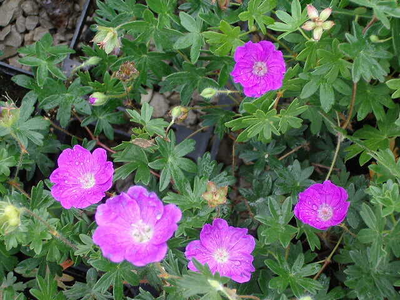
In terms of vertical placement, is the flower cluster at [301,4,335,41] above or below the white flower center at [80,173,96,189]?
above

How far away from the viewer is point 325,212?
2143mm

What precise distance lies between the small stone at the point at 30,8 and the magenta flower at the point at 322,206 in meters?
2.01

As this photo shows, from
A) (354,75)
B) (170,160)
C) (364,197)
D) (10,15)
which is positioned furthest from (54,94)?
(364,197)

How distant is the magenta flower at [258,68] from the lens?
2.13 m

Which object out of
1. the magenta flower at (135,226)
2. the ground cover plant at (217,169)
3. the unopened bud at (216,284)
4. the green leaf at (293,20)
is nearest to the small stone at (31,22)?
the ground cover plant at (217,169)

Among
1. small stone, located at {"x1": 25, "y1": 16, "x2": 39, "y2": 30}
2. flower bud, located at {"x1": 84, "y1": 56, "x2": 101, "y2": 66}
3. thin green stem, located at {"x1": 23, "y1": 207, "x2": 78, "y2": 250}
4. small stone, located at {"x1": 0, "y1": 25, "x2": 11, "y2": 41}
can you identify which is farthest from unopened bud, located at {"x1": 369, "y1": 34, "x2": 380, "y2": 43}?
small stone, located at {"x1": 0, "y1": 25, "x2": 11, "y2": 41}

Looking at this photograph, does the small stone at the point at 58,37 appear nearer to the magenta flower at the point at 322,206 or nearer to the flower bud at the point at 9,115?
the flower bud at the point at 9,115

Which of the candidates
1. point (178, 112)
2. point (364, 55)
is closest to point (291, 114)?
point (364, 55)

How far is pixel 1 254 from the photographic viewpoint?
8.02ft

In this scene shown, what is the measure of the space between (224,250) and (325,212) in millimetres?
434

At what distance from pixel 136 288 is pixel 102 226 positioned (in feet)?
2.96

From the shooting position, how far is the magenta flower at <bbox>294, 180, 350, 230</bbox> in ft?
6.93

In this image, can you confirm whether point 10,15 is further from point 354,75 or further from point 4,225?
point 354,75

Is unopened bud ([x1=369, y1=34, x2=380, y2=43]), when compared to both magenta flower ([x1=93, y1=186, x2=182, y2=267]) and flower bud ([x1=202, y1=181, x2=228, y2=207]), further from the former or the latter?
magenta flower ([x1=93, y1=186, x2=182, y2=267])
